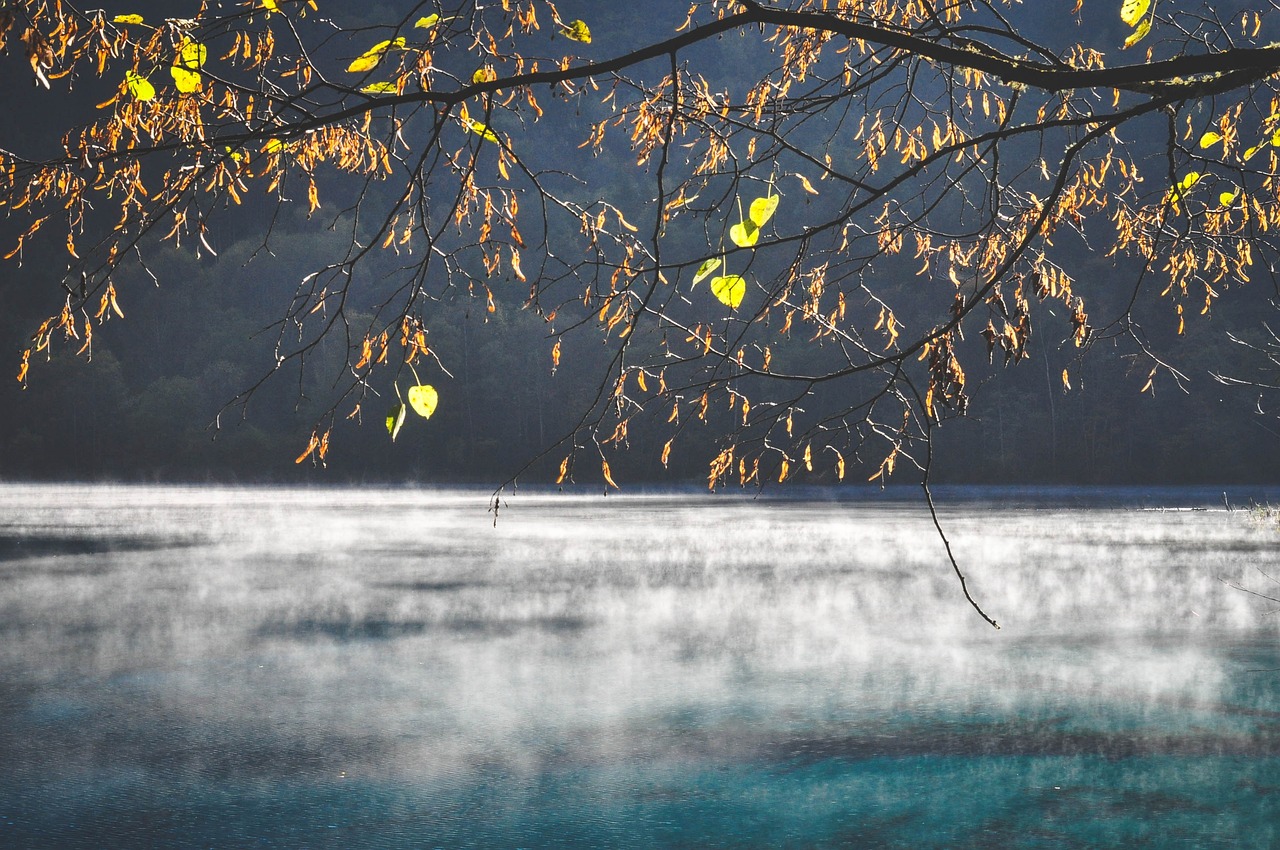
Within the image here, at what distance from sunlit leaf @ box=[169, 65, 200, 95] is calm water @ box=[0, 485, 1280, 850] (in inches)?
108

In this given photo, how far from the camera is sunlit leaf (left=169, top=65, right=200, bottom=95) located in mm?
1939

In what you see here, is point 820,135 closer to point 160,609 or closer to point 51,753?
point 160,609

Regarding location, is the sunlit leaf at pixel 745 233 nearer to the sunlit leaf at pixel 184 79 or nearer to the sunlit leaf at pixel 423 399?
the sunlit leaf at pixel 423 399

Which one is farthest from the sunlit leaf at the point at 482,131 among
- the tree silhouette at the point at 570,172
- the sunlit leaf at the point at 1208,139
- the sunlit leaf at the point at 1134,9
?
the sunlit leaf at the point at 1208,139

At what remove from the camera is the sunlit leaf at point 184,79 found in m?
Result: 1.94

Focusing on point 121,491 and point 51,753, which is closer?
point 51,753

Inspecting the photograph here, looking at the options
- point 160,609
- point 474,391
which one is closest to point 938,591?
point 160,609

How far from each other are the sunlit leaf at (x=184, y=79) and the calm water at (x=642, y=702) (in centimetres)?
275

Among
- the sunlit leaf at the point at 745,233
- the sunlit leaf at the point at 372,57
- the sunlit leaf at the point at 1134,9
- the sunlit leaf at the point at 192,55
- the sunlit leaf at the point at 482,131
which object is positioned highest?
the sunlit leaf at the point at 1134,9

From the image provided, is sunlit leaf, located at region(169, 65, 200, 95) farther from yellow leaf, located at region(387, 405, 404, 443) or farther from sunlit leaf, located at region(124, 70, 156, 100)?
yellow leaf, located at region(387, 405, 404, 443)

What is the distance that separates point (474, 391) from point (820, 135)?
2040cm

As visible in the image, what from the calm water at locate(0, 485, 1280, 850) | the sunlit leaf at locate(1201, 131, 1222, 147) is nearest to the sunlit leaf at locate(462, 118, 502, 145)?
the sunlit leaf at locate(1201, 131, 1222, 147)

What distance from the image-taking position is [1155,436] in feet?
122

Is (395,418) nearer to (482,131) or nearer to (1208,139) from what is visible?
(482,131)
